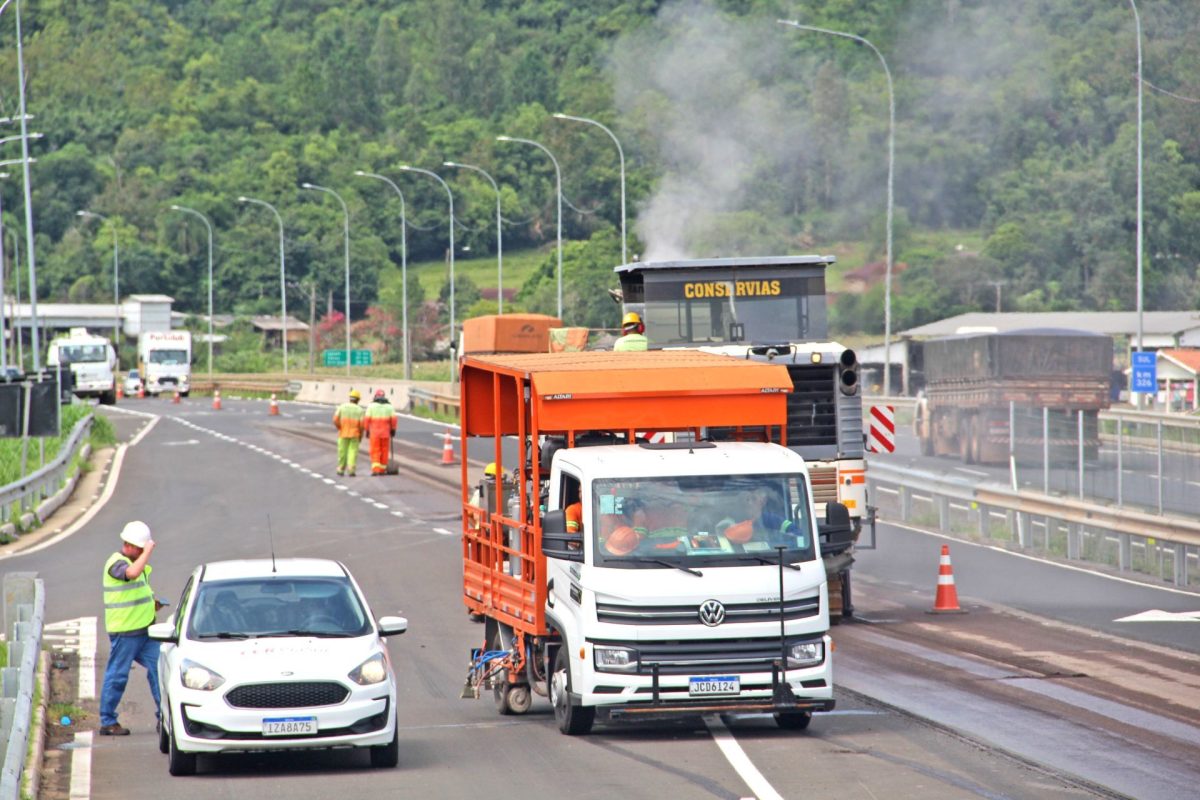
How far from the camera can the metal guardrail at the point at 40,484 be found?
2955 centimetres

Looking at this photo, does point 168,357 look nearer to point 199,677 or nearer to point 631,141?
point 631,141

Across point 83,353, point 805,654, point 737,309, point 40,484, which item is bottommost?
point 805,654

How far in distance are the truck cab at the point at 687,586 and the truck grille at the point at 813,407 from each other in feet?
20.6

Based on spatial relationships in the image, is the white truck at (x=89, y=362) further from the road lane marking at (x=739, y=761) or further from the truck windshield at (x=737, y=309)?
the road lane marking at (x=739, y=761)

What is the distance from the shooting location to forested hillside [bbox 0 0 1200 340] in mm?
97375

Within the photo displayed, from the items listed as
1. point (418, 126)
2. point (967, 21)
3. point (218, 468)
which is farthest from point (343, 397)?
point (418, 126)

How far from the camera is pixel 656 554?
1295cm

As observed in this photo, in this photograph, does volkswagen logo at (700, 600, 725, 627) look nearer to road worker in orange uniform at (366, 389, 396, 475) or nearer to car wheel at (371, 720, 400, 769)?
car wheel at (371, 720, 400, 769)

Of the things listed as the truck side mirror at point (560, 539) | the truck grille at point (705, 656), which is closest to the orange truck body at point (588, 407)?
the truck side mirror at point (560, 539)

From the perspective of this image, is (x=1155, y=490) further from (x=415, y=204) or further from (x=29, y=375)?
(x=415, y=204)

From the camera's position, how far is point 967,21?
387ft

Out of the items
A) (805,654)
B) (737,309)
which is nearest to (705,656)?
(805,654)

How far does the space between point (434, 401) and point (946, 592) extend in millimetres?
42333

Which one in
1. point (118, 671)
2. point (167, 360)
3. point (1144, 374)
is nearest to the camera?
point (118, 671)
